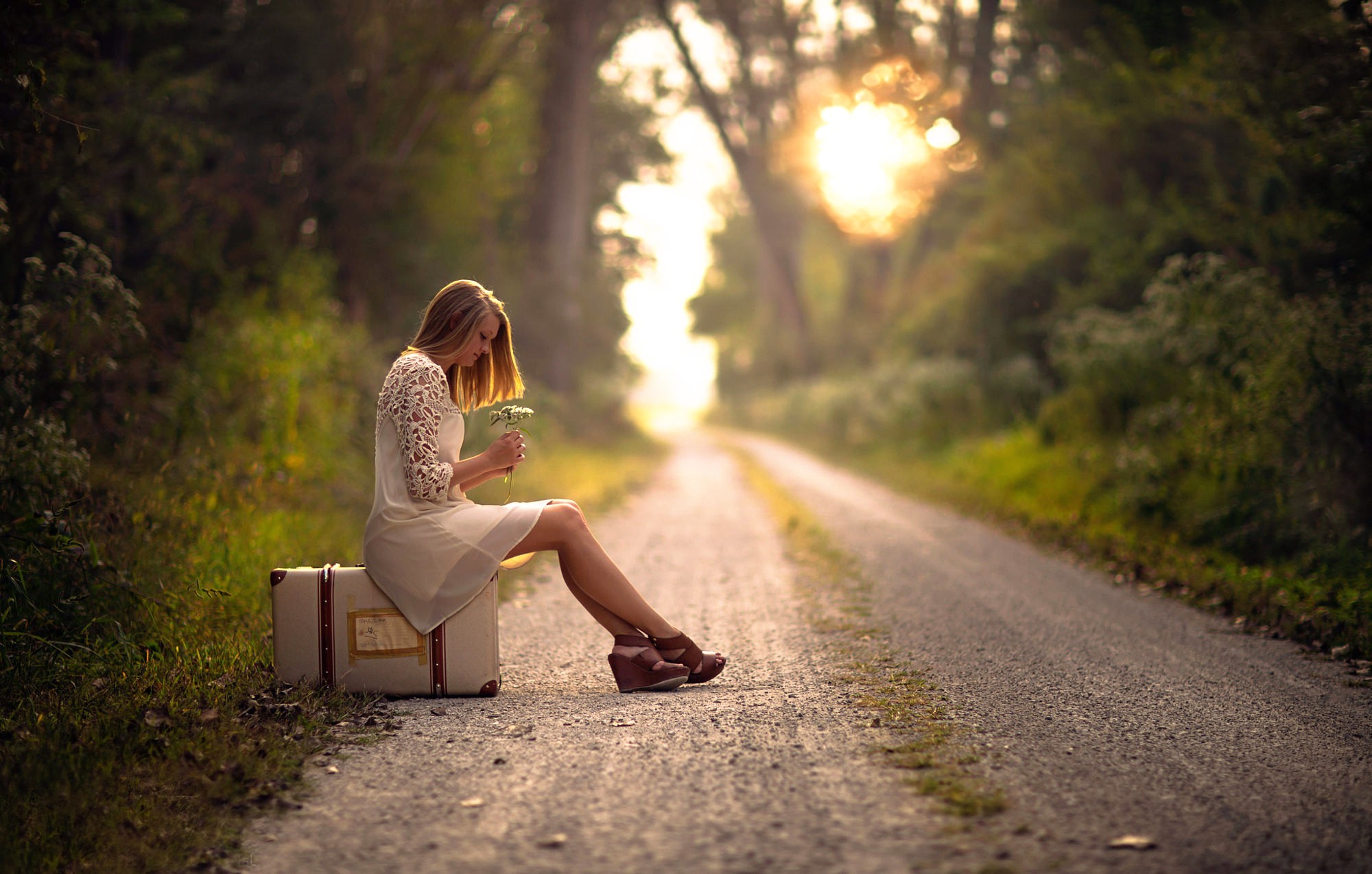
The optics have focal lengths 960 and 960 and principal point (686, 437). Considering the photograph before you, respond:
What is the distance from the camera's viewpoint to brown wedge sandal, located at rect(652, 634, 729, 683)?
510 centimetres

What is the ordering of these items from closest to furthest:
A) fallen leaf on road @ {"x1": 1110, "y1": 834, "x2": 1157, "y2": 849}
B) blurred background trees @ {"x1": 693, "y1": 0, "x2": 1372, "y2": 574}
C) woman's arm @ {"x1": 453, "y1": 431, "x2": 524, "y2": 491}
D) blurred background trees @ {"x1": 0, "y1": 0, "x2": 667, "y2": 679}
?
fallen leaf on road @ {"x1": 1110, "y1": 834, "x2": 1157, "y2": 849} → woman's arm @ {"x1": 453, "y1": 431, "x2": 524, "y2": 491} → blurred background trees @ {"x1": 0, "y1": 0, "x2": 667, "y2": 679} → blurred background trees @ {"x1": 693, "y1": 0, "x2": 1372, "y2": 574}

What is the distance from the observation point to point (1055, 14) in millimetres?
17438

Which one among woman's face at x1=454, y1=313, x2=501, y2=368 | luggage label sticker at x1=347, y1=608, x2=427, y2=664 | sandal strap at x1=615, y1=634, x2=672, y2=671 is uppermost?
Answer: woman's face at x1=454, y1=313, x2=501, y2=368

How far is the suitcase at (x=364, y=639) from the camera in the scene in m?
4.69

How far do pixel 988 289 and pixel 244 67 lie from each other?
1367 centimetres

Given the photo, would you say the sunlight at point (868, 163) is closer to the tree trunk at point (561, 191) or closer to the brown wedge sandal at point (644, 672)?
the tree trunk at point (561, 191)

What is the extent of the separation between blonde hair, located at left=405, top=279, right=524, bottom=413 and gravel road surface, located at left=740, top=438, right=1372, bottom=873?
282cm

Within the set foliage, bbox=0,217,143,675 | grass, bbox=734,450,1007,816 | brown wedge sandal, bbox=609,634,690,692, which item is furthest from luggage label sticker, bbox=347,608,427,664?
grass, bbox=734,450,1007,816

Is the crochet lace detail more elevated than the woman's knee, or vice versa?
the crochet lace detail

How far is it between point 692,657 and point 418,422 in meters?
1.88

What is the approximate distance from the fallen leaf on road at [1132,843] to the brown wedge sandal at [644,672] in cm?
238

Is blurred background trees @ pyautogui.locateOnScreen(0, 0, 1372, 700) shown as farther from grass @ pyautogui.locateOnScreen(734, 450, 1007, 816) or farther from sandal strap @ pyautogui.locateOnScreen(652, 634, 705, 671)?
grass @ pyautogui.locateOnScreen(734, 450, 1007, 816)

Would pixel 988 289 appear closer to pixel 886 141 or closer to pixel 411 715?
pixel 886 141

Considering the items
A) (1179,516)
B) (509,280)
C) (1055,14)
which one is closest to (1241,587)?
(1179,516)
